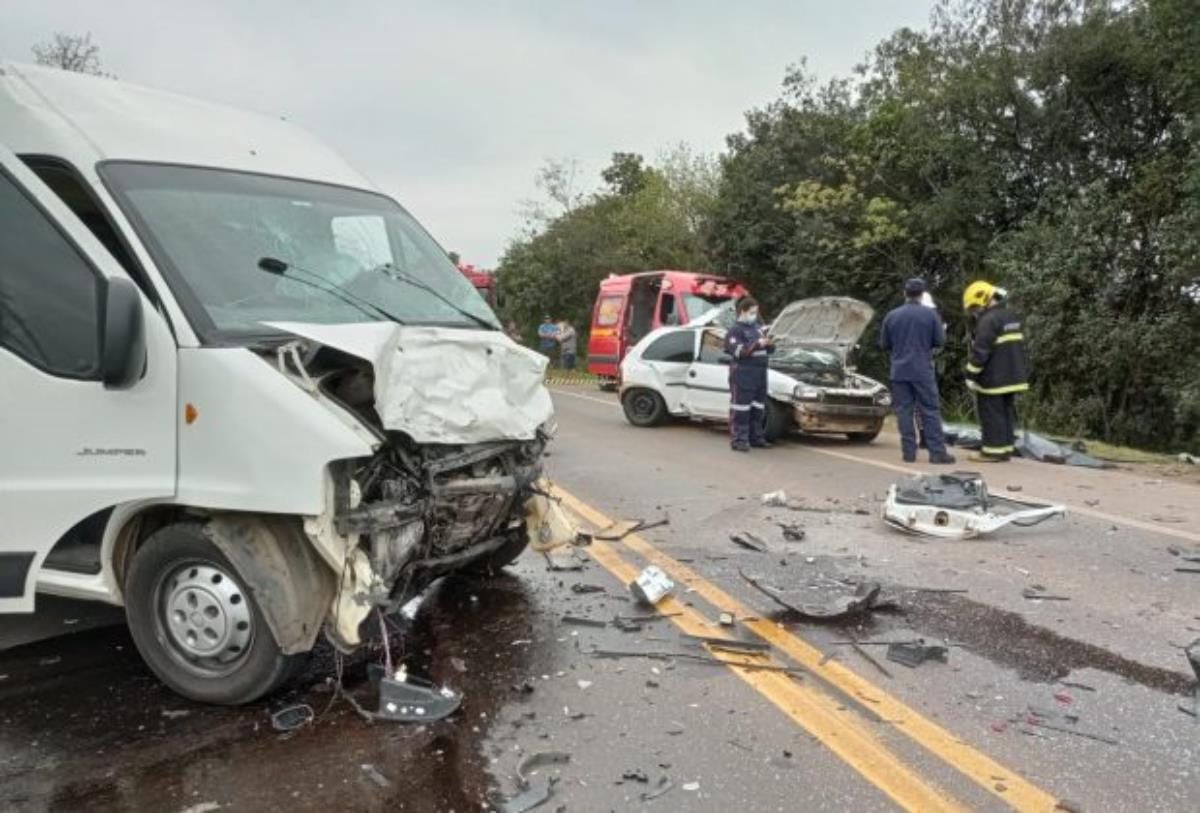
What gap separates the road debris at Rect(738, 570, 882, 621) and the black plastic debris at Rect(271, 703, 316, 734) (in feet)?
7.76

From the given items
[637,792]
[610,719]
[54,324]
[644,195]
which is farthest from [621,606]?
[644,195]

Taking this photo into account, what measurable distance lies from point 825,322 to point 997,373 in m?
2.76

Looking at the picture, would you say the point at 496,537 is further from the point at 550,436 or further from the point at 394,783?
the point at 394,783

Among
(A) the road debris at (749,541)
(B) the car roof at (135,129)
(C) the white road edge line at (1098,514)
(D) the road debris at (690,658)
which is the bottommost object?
(D) the road debris at (690,658)

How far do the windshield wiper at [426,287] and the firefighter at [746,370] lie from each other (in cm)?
673

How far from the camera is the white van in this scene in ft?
11.4

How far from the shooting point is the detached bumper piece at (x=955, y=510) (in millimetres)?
6488

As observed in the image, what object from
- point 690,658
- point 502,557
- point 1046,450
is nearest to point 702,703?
point 690,658

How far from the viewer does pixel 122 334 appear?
3393mm

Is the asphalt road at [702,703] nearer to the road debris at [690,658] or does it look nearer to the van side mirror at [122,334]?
the road debris at [690,658]

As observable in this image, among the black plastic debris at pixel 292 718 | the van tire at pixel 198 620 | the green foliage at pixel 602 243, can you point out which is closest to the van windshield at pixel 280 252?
the van tire at pixel 198 620

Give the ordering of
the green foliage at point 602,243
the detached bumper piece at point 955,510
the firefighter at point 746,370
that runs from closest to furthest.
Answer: the detached bumper piece at point 955,510, the firefighter at point 746,370, the green foliage at point 602,243

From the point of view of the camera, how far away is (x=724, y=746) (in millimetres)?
3373

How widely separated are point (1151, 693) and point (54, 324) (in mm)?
4577
